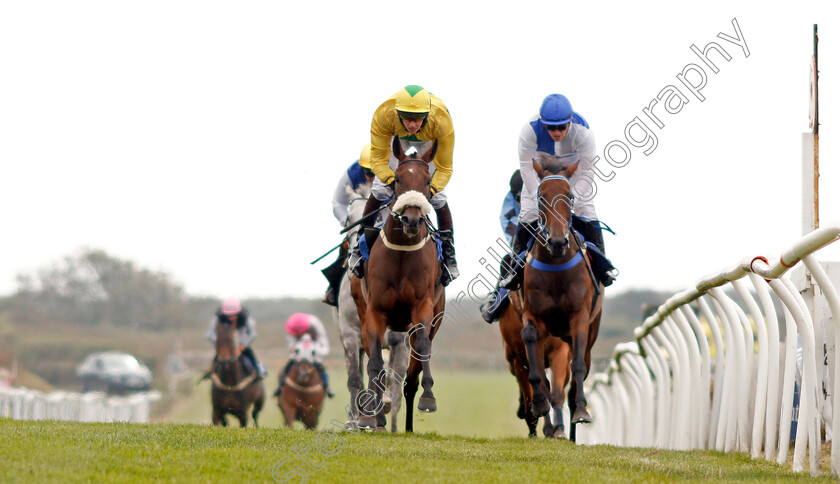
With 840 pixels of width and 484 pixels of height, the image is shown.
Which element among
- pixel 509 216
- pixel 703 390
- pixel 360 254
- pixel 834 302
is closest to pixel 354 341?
pixel 360 254

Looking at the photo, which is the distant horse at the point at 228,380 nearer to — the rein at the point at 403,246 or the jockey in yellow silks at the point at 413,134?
the jockey in yellow silks at the point at 413,134

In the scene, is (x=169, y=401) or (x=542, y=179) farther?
(x=169, y=401)

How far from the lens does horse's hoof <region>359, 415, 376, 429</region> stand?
23.8 feet

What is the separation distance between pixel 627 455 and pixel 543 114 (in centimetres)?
276

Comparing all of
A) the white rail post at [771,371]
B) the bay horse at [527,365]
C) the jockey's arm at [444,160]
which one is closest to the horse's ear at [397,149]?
the jockey's arm at [444,160]

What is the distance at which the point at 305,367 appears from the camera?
13008 millimetres

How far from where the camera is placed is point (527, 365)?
354 inches

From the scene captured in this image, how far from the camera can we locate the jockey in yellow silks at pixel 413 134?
745 centimetres

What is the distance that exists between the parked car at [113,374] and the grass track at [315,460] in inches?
1135

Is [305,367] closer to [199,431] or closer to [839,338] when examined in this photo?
[199,431]

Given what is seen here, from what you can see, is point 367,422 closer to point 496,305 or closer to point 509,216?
point 496,305

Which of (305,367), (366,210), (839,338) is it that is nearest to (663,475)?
(839,338)

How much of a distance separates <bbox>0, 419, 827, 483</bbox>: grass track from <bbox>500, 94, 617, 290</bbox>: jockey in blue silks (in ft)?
5.44

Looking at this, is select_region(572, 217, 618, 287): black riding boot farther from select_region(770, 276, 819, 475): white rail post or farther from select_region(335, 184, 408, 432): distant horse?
select_region(770, 276, 819, 475): white rail post
